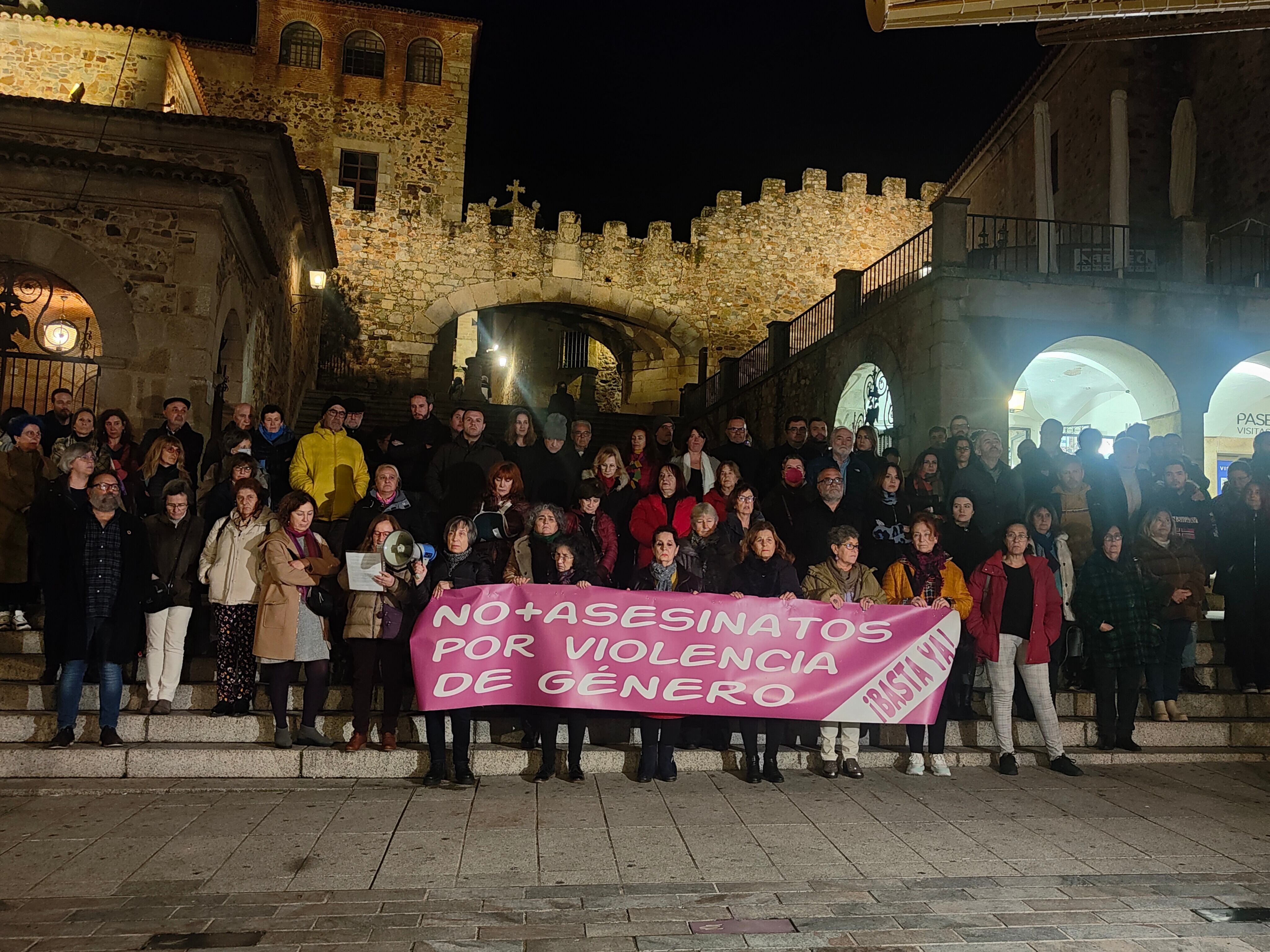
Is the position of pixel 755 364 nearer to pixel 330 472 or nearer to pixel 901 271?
pixel 901 271

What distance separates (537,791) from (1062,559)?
14.5ft

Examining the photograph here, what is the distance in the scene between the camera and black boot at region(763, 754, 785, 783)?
582 cm

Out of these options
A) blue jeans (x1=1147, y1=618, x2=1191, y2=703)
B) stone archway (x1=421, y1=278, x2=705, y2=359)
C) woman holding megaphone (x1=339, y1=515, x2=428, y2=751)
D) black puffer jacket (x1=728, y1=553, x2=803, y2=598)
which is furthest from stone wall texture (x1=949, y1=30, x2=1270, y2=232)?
woman holding megaphone (x1=339, y1=515, x2=428, y2=751)

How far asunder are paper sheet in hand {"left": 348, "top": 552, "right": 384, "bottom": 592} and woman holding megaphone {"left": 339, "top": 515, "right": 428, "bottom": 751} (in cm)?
2

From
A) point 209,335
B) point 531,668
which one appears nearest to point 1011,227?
point 209,335

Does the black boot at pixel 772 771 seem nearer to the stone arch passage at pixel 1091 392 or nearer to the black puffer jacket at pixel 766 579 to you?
the black puffer jacket at pixel 766 579

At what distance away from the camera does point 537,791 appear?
545 centimetres

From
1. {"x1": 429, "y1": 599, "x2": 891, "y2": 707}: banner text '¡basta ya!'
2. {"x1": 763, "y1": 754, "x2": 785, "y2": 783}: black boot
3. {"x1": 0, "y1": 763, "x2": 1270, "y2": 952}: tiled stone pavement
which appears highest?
{"x1": 429, "y1": 599, "x2": 891, "y2": 707}: banner text '¡basta ya!'

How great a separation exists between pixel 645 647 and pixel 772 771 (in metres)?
1.12

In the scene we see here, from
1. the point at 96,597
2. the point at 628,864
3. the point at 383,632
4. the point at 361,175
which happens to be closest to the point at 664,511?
the point at 383,632

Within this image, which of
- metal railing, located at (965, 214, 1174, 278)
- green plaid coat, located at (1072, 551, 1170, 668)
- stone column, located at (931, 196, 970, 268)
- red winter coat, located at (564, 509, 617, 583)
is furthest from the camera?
metal railing, located at (965, 214, 1174, 278)

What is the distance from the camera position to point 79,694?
18.5 ft

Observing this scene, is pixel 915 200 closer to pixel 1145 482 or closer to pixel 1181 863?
pixel 1145 482

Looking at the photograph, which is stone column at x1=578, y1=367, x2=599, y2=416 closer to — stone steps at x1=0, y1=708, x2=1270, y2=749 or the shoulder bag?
stone steps at x1=0, y1=708, x2=1270, y2=749
